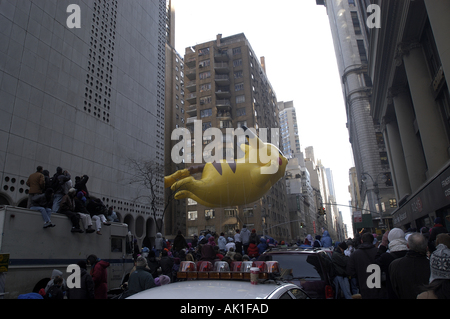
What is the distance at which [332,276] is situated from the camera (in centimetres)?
672

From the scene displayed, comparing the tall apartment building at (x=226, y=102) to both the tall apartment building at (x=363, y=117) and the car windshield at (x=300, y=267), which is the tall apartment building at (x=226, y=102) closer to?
the tall apartment building at (x=363, y=117)

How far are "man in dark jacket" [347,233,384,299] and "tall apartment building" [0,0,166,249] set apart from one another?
1266 cm

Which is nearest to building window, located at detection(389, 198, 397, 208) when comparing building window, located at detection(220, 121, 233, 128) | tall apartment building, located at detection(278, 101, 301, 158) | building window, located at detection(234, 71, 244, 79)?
building window, located at detection(220, 121, 233, 128)

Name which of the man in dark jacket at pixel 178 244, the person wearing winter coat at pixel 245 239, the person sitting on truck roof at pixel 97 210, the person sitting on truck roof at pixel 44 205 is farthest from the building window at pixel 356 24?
the person sitting on truck roof at pixel 44 205

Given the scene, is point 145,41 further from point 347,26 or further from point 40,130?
point 347,26

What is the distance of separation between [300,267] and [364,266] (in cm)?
124

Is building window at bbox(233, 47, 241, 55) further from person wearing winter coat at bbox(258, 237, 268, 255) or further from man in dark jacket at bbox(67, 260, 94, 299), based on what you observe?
man in dark jacket at bbox(67, 260, 94, 299)

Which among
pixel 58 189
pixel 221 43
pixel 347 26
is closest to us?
pixel 58 189

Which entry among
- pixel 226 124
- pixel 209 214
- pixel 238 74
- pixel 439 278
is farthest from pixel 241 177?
pixel 238 74

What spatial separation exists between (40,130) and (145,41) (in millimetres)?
15818

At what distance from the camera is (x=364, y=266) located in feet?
19.0

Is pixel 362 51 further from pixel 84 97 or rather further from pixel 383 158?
pixel 84 97

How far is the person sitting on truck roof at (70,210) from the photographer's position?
911 centimetres
